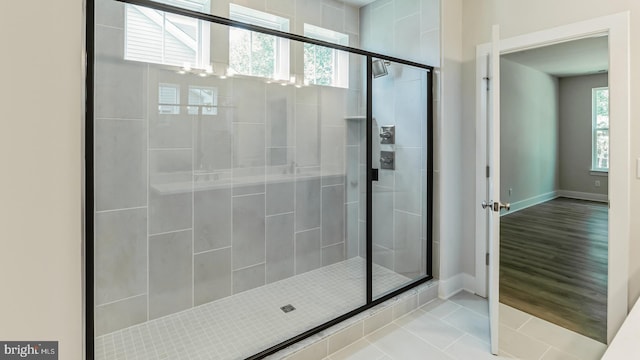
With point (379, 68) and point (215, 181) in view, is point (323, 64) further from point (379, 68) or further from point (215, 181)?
point (215, 181)

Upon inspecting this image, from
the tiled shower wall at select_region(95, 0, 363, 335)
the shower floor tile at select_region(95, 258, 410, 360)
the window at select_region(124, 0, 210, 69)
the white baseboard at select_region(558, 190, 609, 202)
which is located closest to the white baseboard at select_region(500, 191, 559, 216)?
the white baseboard at select_region(558, 190, 609, 202)

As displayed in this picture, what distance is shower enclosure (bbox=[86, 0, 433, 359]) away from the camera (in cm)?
204

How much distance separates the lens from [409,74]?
8.96 feet

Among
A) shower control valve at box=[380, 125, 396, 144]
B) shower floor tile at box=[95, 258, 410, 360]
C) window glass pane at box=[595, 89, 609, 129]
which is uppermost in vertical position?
window glass pane at box=[595, 89, 609, 129]

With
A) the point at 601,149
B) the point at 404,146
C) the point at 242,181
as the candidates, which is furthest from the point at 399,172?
the point at 601,149

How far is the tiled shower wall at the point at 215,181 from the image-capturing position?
2064 mm

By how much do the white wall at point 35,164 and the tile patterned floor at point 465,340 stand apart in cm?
200

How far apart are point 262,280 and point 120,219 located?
119cm

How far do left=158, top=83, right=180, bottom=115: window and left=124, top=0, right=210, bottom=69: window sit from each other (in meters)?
0.16

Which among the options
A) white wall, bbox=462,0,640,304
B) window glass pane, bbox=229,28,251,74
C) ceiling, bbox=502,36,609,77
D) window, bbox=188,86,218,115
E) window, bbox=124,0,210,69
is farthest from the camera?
ceiling, bbox=502,36,609,77

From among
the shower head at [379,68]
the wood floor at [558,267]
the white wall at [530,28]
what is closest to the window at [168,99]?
the shower head at [379,68]

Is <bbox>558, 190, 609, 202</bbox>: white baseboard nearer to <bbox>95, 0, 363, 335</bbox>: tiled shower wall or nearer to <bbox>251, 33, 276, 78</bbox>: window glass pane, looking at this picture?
<bbox>95, 0, 363, 335</bbox>: tiled shower wall

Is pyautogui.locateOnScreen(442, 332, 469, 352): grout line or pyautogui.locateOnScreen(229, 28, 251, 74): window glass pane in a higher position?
pyautogui.locateOnScreen(229, 28, 251, 74): window glass pane

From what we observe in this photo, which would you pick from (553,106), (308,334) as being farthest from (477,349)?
(553,106)
